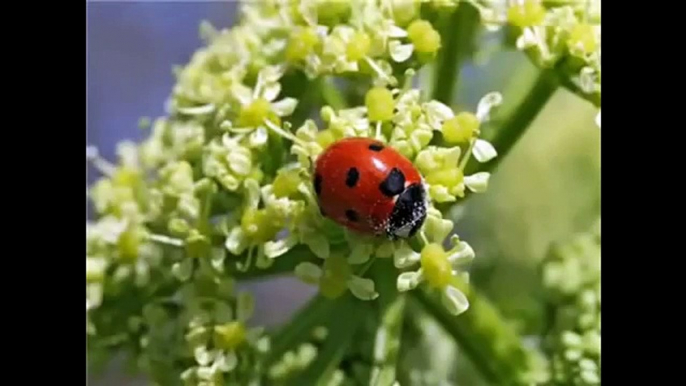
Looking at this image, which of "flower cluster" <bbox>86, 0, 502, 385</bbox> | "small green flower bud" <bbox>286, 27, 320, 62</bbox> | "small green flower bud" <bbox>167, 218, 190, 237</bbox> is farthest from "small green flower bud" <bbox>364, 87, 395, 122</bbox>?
"small green flower bud" <bbox>167, 218, 190, 237</bbox>

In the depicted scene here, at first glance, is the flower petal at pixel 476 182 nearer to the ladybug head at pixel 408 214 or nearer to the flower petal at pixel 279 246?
the ladybug head at pixel 408 214

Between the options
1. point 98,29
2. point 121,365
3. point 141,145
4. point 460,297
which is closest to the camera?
point 460,297

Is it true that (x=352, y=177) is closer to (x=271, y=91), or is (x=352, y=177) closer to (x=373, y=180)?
(x=373, y=180)

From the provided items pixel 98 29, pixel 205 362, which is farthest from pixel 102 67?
pixel 205 362

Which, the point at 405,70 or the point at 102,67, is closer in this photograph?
the point at 405,70

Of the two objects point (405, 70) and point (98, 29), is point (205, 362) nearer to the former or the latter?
point (405, 70)

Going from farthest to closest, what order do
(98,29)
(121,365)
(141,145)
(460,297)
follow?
1. (98,29)
2. (141,145)
3. (121,365)
4. (460,297)

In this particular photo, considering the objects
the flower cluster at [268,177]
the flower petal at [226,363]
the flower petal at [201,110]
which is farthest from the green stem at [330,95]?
the flower petal at [226,363]
